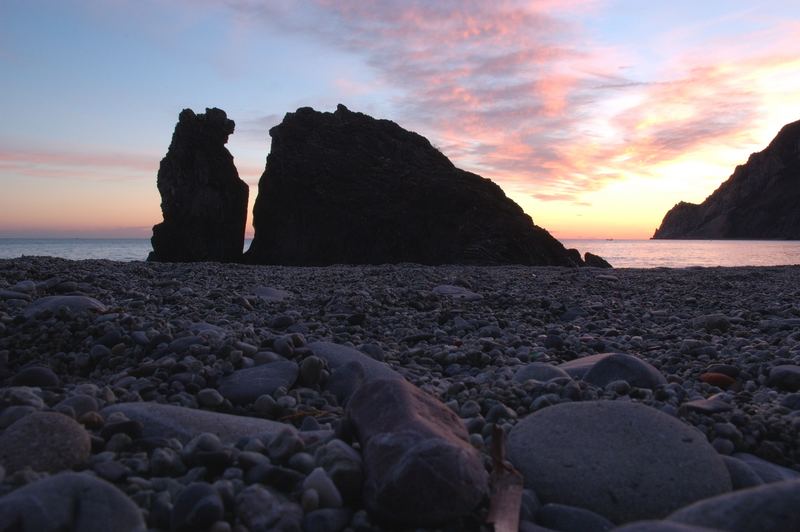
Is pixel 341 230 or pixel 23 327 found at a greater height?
pixel 341 230

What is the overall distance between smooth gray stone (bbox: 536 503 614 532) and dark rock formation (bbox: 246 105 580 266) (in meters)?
15.6

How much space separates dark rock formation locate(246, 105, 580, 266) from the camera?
61.2 ft

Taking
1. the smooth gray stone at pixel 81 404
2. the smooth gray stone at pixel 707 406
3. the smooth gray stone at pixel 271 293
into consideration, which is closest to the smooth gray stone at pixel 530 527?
the smooth gray stone at pixel 707 406

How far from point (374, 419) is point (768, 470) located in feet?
5.08

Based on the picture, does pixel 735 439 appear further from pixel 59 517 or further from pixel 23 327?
pixel 23 327

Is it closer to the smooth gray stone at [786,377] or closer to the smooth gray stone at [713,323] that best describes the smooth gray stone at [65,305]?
the smooth gray stone at [786,377]

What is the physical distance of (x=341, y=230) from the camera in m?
20.6

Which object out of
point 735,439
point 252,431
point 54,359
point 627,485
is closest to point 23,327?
point 54,359

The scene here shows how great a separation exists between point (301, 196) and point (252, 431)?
1997cm

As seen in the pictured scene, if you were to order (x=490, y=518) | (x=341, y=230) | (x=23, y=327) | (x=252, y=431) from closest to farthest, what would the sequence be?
1. (x=490, y=518)
2. (x=252, y=431)
3. (x=23, y=327)
4. (x=341, y=230)

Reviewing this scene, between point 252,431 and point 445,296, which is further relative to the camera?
point 445,296

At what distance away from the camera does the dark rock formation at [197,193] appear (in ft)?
79.6

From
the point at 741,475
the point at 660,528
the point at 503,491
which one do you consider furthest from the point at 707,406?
the point at 660,528

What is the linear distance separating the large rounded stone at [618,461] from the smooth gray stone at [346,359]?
1.19m
